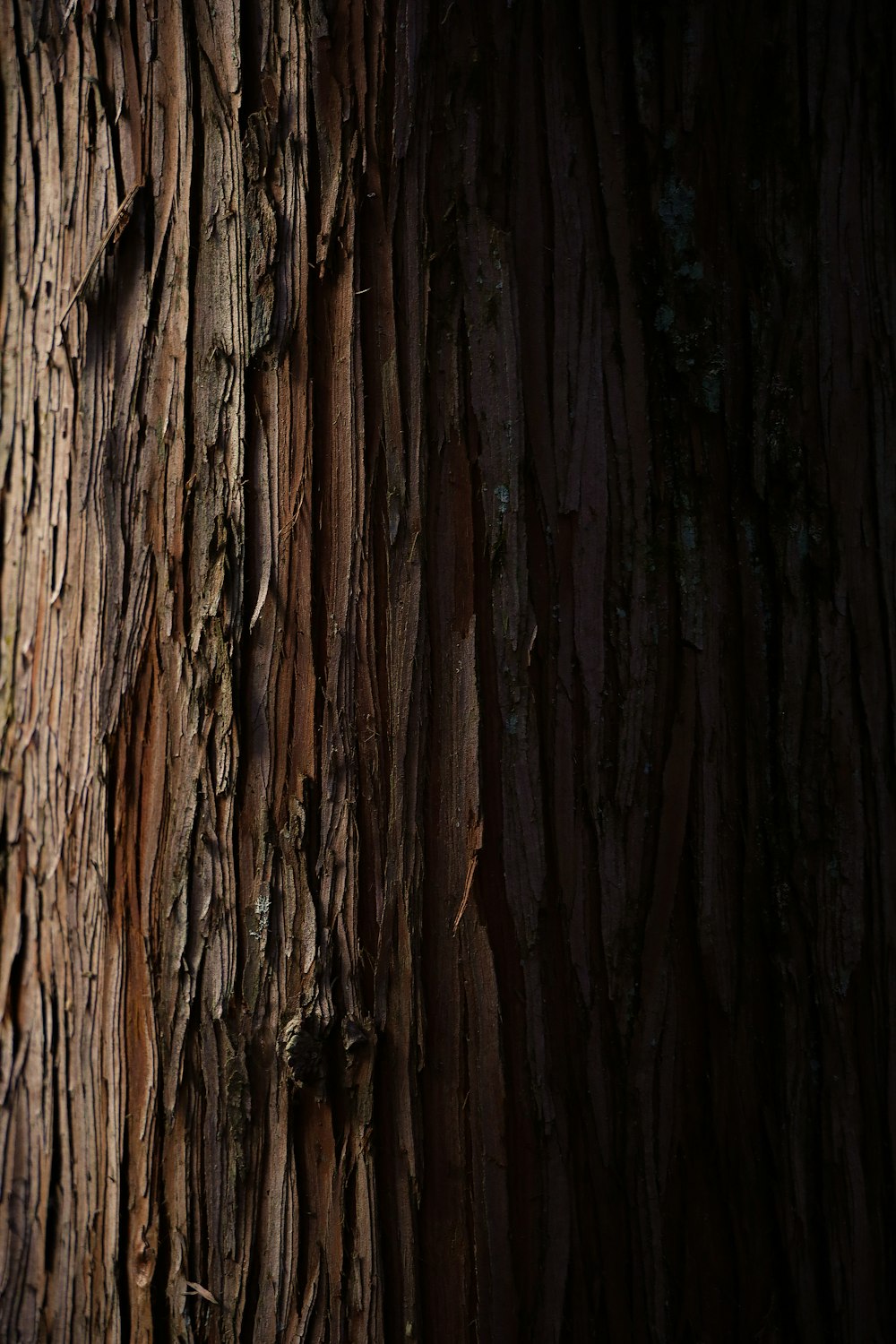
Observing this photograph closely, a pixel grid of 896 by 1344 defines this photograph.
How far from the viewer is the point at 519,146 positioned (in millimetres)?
1221

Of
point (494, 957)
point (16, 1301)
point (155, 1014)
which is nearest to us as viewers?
point (494, 957)

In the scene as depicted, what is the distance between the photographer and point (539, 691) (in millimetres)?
1214

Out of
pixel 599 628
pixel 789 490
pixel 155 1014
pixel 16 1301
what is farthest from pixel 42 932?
pixel 789 490

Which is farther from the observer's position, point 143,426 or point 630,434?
point 143,426

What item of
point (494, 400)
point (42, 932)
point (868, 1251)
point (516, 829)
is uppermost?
point (494, 400)

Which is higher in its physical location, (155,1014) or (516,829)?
(516,829)

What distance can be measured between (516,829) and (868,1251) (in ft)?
2.32

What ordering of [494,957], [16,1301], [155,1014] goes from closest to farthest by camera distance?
[494,957] < [155,1014] < [16,1301]

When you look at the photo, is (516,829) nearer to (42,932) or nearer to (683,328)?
(683,328)

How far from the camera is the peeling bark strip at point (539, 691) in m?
1.19

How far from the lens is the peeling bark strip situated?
3.91ft

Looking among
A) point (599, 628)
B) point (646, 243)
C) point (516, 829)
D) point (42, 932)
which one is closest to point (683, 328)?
point (646, 243)

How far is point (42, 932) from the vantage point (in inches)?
60.4

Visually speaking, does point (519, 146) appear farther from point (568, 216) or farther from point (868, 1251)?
point (868, 1251)
